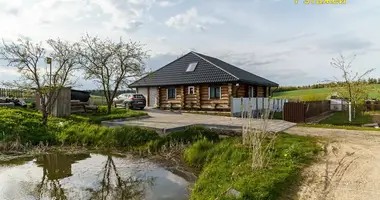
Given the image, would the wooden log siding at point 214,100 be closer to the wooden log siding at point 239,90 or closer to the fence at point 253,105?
the wooden log siding at point 239,90

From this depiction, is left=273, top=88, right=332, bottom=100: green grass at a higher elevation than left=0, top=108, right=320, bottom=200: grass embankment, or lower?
higher

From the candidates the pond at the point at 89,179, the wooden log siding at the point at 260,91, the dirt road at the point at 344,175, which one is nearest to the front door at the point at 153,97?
the wooden log siding at the point at 260,91

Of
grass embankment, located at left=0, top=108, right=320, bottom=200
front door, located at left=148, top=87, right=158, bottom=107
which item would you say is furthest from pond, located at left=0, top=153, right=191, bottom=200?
front door, located at left=148, top=87, right=158, bottom=107

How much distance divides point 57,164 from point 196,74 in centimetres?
1570

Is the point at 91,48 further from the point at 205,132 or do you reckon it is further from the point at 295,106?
the point at 295,106

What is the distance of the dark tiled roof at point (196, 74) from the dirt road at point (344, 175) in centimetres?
1227

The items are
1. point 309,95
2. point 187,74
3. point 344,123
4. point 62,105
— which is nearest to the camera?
point 62,105

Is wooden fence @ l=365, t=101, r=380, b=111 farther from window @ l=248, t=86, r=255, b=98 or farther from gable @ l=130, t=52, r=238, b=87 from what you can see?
gable @ l=130, t=52, r=238, b=87

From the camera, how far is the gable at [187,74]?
20406 millimetres

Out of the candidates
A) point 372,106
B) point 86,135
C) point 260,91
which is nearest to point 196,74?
point 260,91

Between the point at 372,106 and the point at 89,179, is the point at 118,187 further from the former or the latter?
the point at 372,106

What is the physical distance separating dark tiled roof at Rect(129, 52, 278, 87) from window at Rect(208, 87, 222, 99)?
90 cm

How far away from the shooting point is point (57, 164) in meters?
7.39

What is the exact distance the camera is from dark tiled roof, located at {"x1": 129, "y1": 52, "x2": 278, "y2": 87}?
2023cm
